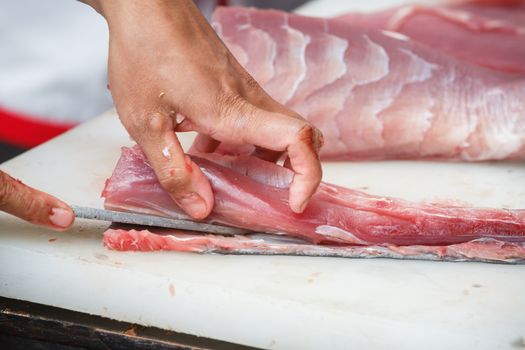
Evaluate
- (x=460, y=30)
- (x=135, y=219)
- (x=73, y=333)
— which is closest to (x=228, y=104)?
(x=135, y=219)

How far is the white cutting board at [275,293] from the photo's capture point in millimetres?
1499

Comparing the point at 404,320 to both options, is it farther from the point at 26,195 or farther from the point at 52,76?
the point at 52,76

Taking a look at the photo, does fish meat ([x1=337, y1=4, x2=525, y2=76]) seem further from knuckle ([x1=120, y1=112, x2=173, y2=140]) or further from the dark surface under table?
the dark surface under table

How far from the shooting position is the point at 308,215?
1762 mm

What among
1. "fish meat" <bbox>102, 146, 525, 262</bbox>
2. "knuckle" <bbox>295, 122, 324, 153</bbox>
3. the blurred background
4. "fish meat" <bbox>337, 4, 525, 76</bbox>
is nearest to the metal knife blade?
"fish meat" <bbox>102, 146, 525, 262</bbox>

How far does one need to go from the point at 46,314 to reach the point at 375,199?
0.74 m

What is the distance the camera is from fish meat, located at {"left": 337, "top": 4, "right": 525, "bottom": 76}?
273 centimetres

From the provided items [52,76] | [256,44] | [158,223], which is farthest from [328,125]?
[52,76]

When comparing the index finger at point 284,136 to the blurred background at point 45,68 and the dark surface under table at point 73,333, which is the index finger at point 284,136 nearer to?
the dark surface under table at point 73,333

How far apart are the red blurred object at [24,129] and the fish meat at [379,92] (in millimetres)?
864

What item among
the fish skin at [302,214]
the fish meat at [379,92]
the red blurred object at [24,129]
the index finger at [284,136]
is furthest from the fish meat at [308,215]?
the red blurred object at [24,129]

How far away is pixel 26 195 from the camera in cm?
165

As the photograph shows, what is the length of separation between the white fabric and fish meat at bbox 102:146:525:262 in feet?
4.13

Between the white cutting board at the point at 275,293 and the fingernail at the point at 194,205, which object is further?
the fingernail at the point at 194,205
